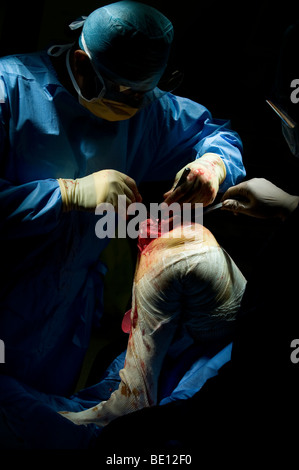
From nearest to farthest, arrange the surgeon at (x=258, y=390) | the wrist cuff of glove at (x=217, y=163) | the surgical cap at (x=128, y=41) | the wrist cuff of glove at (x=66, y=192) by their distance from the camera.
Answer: the surgeon at (x=258, y=390)
the surgical cap at (x=128, y=41)
the wrist cuff of glove at (x=66, y=192)
the wrist cuff of glove at (x=217, y=163)

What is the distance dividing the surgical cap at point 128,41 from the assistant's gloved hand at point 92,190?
0.32 m

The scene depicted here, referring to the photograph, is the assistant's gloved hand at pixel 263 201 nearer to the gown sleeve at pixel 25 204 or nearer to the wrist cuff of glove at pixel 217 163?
the wrist cuff of glove at pixel 217 163

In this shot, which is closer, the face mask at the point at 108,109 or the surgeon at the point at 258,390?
the surgeon at the point at 258,390

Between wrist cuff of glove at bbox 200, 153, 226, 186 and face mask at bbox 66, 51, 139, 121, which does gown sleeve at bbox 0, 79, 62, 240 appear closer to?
face mask at bbox 66, 51, 139, 121

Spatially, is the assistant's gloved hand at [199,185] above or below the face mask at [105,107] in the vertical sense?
below

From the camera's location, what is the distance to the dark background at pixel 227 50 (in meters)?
1.73

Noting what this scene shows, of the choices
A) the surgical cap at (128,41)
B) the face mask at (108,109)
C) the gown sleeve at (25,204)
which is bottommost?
the gown sleeve at (25,204)

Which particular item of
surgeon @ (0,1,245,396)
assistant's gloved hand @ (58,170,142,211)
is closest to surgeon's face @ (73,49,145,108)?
surgeon @ (0,1,245,396)

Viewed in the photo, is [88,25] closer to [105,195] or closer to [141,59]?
[141,59]

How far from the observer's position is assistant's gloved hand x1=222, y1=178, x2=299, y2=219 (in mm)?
1617

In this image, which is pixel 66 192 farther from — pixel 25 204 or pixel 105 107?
pixel 105 107

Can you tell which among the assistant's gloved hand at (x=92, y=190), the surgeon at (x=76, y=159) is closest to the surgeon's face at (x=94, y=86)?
the surgeon at (x=76, y=159)
